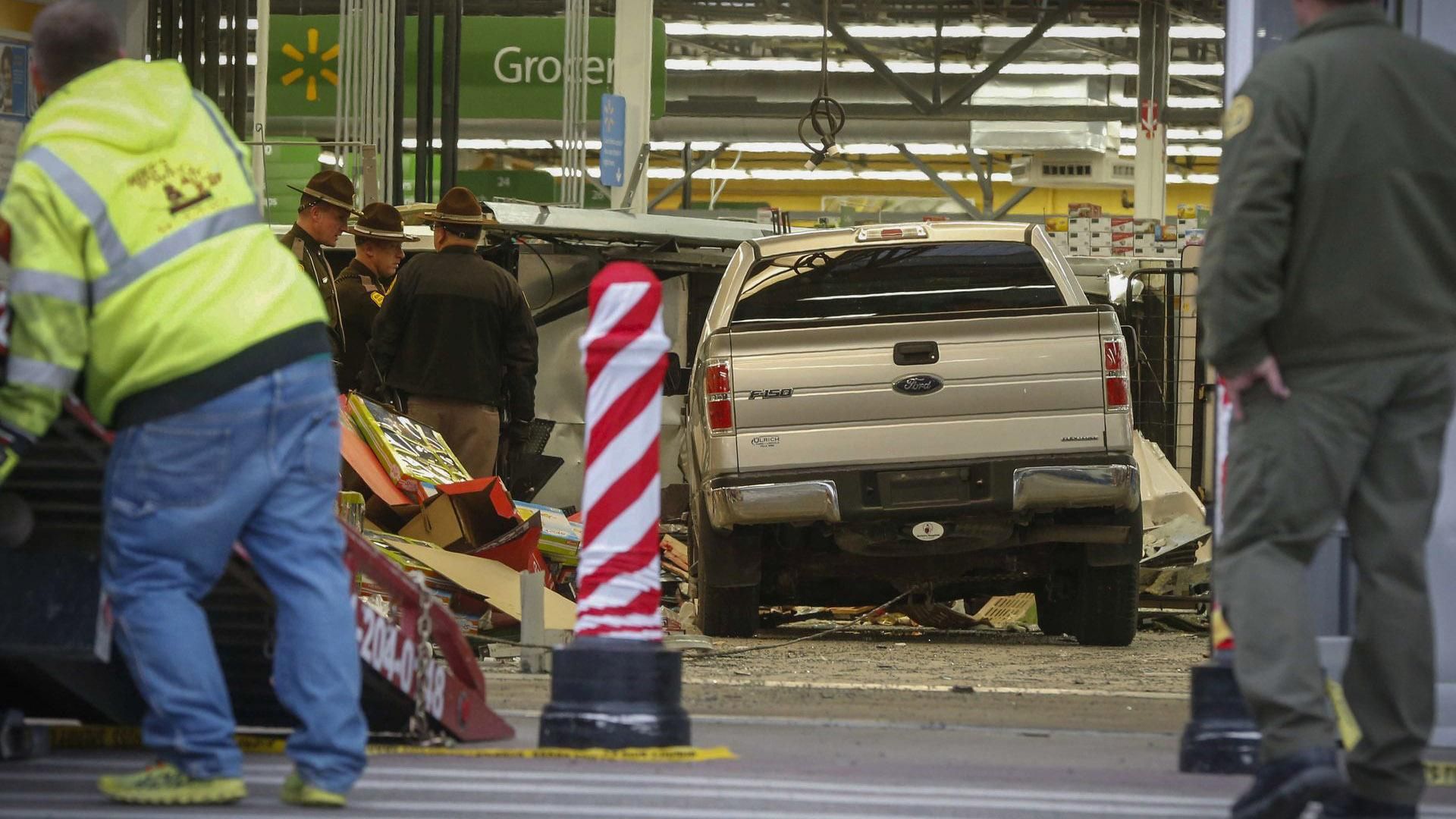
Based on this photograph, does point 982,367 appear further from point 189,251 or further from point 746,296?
point 189,251

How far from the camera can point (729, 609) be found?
408 inches

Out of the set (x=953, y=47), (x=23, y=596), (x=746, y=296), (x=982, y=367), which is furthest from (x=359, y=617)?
(x=953, y=47)

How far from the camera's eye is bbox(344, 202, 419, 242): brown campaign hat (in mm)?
Answer: 11445

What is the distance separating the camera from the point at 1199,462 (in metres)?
14.2

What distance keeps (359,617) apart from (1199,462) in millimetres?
10290

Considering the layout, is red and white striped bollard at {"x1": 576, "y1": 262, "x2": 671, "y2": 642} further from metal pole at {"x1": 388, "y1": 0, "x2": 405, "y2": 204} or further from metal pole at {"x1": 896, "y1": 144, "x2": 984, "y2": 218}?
metal pole at {"x1": 896, "y1": 144, "x2": 984, "y2": 218}

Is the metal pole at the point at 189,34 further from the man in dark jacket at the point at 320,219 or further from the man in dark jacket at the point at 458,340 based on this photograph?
the man in dark jacket at the point at 320,219

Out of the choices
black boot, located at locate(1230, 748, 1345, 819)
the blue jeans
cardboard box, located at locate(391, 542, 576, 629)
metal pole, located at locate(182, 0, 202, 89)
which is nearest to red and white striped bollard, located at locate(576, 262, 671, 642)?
the blue jeans

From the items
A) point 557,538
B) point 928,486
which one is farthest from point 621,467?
point 557,538

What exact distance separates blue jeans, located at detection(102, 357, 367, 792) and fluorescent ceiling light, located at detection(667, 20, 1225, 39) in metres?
23.2

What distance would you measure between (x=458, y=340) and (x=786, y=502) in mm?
2356

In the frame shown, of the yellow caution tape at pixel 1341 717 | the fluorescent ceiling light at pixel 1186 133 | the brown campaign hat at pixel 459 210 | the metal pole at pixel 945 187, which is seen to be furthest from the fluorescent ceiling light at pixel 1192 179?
the yellow caution tape at pixel 1341 717

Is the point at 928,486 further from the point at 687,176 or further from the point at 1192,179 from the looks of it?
the point at 1192,179

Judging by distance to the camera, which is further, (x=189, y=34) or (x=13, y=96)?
(x=189, y=34)
